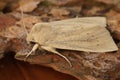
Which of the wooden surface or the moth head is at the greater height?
the moth head

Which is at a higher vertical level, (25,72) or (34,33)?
(34,33)

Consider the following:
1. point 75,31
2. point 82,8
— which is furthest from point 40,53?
point 82,8

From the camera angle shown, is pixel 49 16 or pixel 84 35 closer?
pixel 84 35

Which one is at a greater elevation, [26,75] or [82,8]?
[82,8]

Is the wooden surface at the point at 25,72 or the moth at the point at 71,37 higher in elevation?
the moth at the point at 71,37

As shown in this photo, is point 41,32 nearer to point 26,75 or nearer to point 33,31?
point 33,31

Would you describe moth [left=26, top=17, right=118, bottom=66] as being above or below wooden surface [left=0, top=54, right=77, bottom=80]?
above

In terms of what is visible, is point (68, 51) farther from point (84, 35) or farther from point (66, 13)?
point (66, 13)

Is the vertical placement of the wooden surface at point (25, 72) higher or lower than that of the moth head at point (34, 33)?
lower
